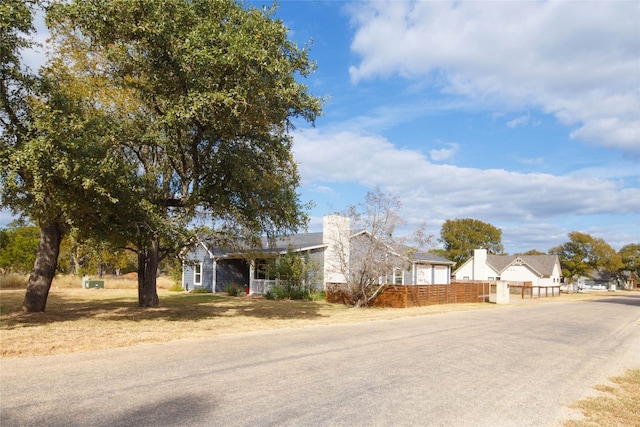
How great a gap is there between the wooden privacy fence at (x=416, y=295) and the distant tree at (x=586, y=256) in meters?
53.7

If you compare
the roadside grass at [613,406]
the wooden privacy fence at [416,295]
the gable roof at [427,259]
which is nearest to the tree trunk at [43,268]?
the wooden privacy fence at [416,295]

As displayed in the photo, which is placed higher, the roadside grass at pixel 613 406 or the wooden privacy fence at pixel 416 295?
the roadside grass at pixel 613 406

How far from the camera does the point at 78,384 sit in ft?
22.9

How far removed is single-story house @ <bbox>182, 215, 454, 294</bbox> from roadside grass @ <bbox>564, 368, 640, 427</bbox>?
50.3 feet

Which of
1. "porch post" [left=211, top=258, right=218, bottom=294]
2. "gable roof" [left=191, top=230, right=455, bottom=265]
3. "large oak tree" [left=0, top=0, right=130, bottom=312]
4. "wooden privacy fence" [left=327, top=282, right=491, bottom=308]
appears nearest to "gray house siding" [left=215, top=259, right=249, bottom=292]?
"porch post" [left=211, top=258, right=218, bottom=294]

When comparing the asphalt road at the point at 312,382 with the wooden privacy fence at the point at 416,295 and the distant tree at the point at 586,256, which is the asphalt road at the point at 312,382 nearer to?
the wooden privacy fence at the point at 416,295

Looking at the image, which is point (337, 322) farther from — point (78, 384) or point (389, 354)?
point (78, 384)

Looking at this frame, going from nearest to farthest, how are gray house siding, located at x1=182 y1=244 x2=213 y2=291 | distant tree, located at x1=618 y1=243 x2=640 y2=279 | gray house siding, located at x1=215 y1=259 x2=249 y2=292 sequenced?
gray house siding, located at x1=215 y1=259 x2=249 y2=292 < gray house siding, located at x1=182 y1=244 x2=213 y2=291 < distant tree, located at x1=618 y1=243 x2=640 y2=279

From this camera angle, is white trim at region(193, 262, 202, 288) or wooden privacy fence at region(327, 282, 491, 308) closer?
wooden privacy fence at region(327, 282, 491, 308)

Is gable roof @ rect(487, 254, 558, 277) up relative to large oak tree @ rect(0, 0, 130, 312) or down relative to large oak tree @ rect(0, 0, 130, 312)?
down

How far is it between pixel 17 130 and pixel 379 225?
1534 cm

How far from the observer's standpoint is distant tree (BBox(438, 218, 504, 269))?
82000 mm

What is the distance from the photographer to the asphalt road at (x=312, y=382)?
225 inches

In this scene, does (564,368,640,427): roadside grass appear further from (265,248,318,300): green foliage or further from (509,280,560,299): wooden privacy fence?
(509,280,560,299): wooden privacy fence
